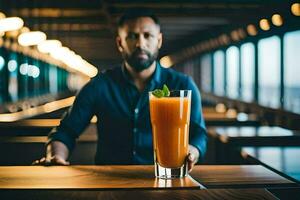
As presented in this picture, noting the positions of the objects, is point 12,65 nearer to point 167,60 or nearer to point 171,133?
point 167,60

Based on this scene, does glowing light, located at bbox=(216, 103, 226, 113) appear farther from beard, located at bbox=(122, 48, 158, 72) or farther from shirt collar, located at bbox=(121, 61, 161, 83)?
beard, located at bbox=(122, 48, 158, 72)

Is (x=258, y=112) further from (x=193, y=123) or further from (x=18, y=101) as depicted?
(x=193, y=123)

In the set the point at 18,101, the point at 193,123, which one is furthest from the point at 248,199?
the point at 18,101

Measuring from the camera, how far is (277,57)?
9.27 meters

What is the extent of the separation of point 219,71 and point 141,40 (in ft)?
43.4

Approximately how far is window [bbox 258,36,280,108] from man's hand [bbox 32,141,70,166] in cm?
709

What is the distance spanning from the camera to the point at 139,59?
9.13ft

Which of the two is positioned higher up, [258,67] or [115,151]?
[258,67]

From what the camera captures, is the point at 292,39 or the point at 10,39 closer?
the point at 292,39

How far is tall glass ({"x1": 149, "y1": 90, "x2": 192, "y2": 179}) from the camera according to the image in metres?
1.88

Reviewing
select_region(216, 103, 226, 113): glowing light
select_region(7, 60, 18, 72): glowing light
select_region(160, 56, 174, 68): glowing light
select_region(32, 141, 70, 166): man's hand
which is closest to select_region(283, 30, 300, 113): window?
select_region(216, 103, 226, 113): glowing light

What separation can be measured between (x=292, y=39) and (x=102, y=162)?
629 centimetres

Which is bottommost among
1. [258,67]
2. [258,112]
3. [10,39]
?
[258,112]

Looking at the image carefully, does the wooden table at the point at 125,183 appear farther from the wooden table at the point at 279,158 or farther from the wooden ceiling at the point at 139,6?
the wooden ceiling at the point at 139,6
